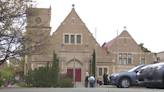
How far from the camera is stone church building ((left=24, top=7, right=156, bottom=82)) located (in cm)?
3650

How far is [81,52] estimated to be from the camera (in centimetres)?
3684

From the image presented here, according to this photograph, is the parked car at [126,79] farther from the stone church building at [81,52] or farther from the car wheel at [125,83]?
the stone church building at [81,52]

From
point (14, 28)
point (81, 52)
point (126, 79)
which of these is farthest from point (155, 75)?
point (81, 52)

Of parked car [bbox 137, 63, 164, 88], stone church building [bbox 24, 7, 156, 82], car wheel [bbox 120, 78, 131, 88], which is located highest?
stone church building [bbox 24, 7, 156, 82]

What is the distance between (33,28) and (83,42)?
21834mm

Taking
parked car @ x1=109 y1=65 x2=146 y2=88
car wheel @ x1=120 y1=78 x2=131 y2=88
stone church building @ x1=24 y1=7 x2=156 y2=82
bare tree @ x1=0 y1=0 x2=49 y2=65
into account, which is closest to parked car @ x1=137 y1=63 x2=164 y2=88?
parked car @ x1=109 y1=65 x2=146 y2=88

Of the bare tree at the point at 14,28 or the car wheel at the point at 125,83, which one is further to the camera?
the car wheel at the point at 125,83

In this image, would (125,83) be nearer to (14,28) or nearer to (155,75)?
(155,75)

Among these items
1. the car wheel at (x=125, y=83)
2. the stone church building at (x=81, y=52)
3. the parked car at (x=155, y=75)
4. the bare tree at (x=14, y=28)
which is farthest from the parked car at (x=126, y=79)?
the stone church building at (x=81, y=52)

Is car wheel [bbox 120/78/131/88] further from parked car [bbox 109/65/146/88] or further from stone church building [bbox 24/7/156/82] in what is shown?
stone church building [bbox 24/7/156/82]

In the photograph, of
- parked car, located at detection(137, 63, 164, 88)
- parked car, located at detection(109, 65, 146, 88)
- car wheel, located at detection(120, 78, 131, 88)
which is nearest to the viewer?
parked car, located at detection(137, 63, 164, 88)

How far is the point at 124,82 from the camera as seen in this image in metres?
17.4

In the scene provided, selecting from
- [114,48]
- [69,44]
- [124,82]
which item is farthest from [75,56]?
[124,82]

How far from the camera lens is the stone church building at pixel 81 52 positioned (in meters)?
36.5
